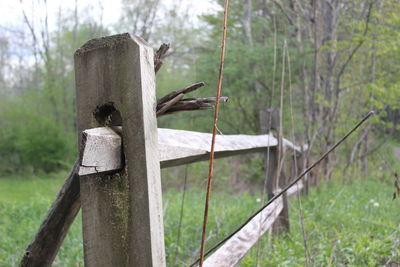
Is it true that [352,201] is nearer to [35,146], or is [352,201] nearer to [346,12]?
[346,12]

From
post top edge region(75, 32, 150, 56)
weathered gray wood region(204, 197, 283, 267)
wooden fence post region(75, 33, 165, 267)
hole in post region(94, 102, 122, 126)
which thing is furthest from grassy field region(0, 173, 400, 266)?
post top edge region(75, 32, 150, 56)

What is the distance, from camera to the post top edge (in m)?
0.91

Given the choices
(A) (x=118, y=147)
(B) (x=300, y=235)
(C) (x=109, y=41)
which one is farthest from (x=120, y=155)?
(B) (x=300, y=235)

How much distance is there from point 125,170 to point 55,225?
382 millimetres

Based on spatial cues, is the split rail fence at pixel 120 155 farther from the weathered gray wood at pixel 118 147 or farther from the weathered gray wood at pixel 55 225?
the weathered gray wood at pixel 55 225

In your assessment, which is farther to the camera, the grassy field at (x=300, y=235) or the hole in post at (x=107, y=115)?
the grassy field at (x=300, y=235)

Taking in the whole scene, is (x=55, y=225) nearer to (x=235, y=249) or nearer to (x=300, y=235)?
(x=235, y=249)

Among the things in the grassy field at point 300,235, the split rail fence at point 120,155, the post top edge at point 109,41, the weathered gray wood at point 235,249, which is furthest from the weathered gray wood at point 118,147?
the grassy field at point 300,235

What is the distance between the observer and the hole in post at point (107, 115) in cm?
97

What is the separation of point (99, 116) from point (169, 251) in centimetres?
233

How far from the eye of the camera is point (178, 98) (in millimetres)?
981

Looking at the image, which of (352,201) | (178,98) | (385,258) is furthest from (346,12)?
(178,98)

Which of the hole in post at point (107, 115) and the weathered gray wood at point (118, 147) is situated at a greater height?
the hole in post at point (107, 115)

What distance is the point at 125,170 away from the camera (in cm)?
94
